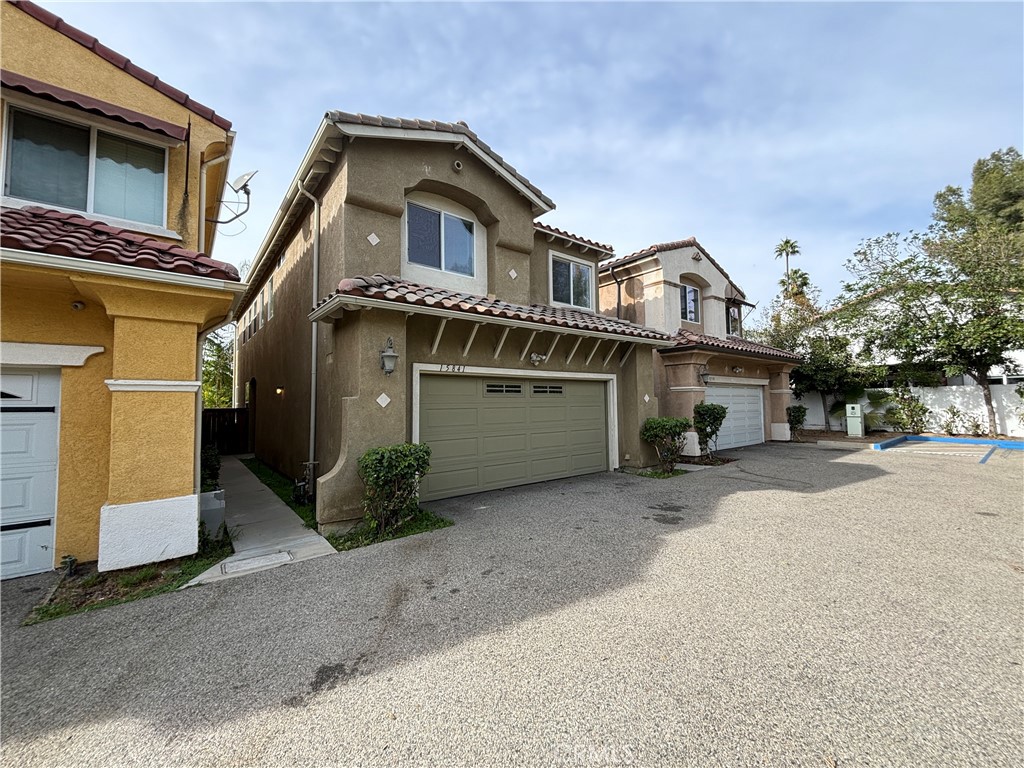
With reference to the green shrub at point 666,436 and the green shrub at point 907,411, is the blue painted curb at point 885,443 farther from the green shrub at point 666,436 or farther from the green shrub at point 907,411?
the green shrub at point 666,436

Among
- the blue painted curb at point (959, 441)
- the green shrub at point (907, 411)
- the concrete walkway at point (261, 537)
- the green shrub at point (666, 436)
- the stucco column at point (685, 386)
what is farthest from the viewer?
the green shrub at point (907, 411)

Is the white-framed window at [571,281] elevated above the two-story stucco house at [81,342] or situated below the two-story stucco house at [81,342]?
above

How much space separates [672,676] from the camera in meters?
2.95

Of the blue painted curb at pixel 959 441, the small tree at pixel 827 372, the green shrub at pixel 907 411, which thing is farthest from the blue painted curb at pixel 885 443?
the small tree at pixel 827 372

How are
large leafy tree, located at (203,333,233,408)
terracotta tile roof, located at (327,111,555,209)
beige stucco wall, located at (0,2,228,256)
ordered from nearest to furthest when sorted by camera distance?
beige stucco wall, located at (0,2,228,256) → terracotta tile roof, located at (327,111,555,209) → large leafy tree, located at (203,333,233,408)

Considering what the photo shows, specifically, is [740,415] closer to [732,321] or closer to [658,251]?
[732,321]

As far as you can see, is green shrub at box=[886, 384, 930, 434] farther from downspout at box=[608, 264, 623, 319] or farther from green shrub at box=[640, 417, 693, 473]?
green shrub at box=[640, 417, 693, 473]

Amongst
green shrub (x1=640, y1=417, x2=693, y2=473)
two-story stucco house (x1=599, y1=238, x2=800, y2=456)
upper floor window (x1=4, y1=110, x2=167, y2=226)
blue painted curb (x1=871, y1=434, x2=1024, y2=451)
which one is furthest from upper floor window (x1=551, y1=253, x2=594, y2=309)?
blue painted curb (x1=871, y1=434, x2=1024, y2=451)

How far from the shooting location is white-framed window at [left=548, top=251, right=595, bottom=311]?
1140cm

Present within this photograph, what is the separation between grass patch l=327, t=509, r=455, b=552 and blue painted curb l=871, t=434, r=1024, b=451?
16.1 metres

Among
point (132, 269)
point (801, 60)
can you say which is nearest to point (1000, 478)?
point (801, 60)

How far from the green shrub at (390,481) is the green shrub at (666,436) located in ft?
20.7

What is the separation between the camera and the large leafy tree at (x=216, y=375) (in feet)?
77.0

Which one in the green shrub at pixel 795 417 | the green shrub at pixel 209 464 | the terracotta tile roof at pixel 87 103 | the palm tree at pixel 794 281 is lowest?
the green shrub at pixel 209 464
